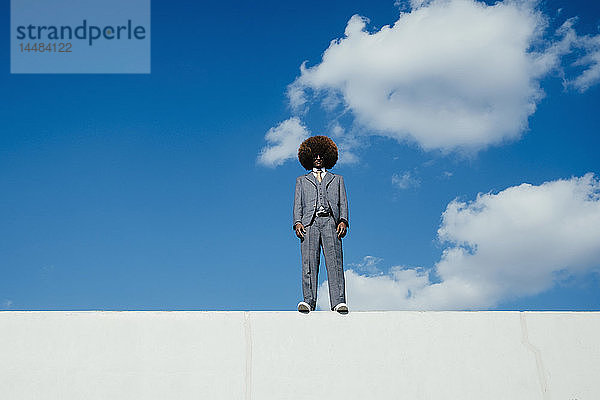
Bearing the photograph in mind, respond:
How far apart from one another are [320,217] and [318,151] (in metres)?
0.93

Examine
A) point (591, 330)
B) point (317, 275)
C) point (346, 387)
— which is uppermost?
point (317, 275)

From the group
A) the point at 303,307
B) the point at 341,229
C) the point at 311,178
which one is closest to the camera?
the point at 303,307

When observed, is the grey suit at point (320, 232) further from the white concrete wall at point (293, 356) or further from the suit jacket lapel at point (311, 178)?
the white concrete wall at point (293, 356)

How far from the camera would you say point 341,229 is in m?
6.59

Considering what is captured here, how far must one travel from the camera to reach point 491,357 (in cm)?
560

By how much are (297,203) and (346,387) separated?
225 cm

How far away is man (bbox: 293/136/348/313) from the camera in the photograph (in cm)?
630

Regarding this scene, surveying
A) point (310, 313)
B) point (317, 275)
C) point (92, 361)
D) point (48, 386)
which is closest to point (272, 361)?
point (310, 313)

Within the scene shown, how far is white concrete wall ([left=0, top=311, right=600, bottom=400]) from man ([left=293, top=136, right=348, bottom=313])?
598 millimetres

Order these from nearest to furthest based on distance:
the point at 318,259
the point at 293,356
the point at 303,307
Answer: the point at 293,356 < the point at 303,307 < the point at 318,259

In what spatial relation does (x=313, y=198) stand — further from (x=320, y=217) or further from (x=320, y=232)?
(x=320, y=232)

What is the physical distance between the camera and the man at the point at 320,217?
630 cm

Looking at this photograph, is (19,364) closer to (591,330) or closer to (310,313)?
(310,313)

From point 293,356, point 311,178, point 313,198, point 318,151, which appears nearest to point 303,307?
point 293,356
